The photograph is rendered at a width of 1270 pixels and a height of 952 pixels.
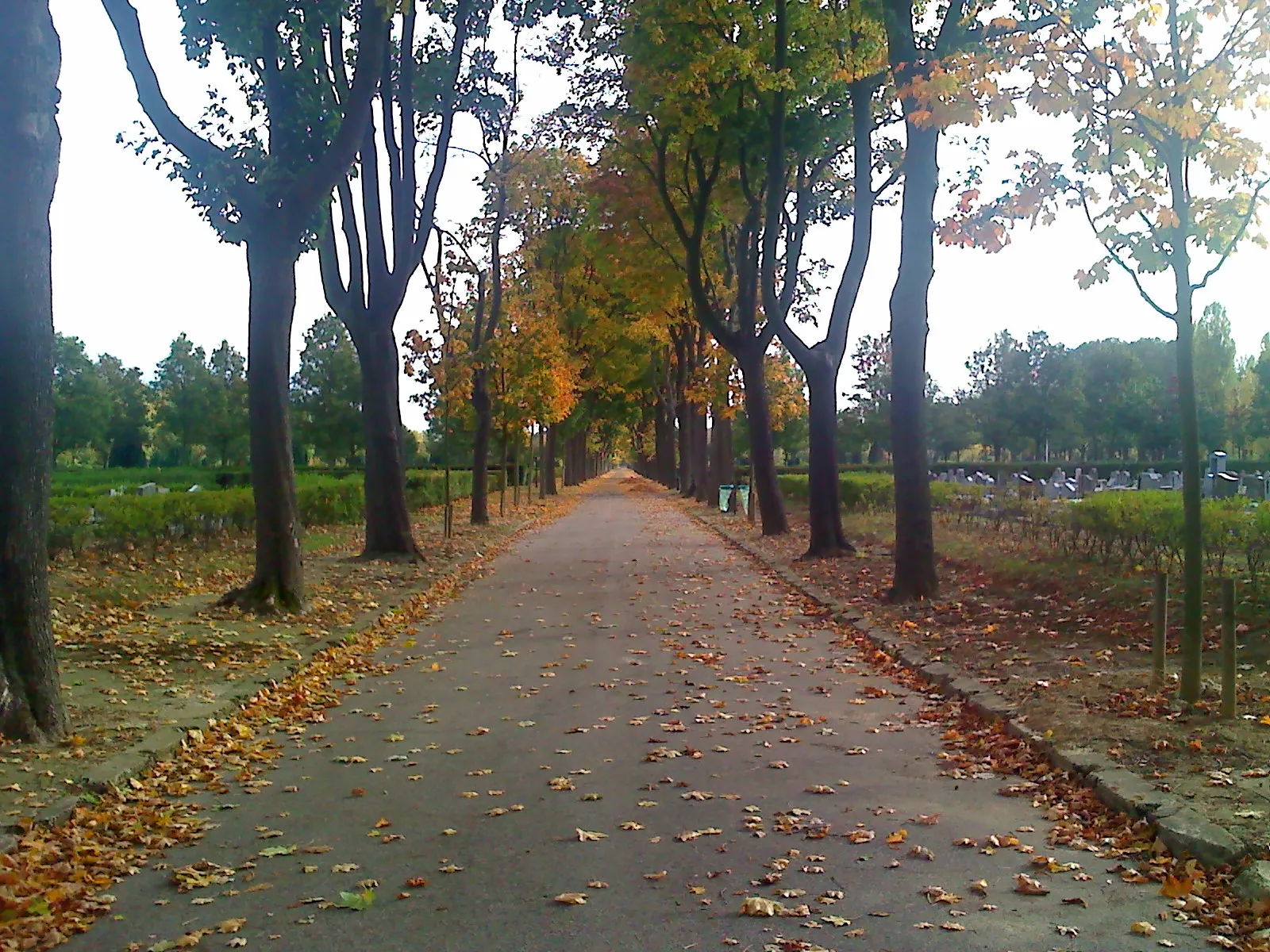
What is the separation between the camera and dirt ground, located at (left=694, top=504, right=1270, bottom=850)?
6301 millimetres

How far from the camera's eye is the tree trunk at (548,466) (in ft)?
182

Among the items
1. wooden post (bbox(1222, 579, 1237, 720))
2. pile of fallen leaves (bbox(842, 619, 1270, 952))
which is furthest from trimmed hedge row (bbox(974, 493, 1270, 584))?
pile of fallen leaves (bbox(842, 619, 1270, 952))

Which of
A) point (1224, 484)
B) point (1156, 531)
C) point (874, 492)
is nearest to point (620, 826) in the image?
point (1156, 531)

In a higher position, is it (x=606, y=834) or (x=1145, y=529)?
(x=1145, y=529)

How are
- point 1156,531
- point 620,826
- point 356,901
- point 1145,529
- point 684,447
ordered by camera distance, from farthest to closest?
point 684,447 → point 1145,529 → point 1156,531 → point 620,826 → point 356,901

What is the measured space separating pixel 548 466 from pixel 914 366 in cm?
4259

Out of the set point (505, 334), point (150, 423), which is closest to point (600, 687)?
point (505, 334)

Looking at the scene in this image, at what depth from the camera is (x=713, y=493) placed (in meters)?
41.8

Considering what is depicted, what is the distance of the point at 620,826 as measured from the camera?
19.0 feet

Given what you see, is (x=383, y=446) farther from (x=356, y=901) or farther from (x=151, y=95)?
(x=356, y=901)

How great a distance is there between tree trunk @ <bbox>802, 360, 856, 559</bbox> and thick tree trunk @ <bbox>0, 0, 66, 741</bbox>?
1445 cm

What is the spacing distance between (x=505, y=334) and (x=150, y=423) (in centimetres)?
6131

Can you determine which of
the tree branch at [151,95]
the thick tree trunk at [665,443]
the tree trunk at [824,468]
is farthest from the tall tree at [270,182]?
the thick tree trunk at [665,443]

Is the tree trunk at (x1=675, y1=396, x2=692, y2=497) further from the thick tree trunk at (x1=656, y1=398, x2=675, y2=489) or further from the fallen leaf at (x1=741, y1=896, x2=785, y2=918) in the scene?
the fallen leaf at (x1=741, y1=896, x2=785, y2=918)
